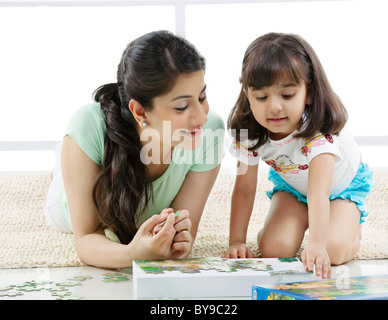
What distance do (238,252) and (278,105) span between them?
0.47 metres

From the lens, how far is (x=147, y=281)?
4.68 ft

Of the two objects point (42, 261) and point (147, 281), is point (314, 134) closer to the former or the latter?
point (147, 281)

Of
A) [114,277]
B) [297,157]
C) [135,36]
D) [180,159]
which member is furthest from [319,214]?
[135,36]

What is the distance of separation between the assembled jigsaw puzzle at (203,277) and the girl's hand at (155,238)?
0.04 meters

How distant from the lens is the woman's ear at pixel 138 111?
1668 mm

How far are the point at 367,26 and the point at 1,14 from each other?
90.9 inches

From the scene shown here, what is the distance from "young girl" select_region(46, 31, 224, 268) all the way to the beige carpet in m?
0.18

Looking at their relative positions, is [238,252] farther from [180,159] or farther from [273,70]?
[273,70]

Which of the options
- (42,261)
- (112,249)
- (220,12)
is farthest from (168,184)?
(220,12)

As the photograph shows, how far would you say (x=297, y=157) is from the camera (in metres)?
1.85

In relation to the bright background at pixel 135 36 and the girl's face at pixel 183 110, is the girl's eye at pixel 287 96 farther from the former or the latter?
the bright background at pixel 135 36

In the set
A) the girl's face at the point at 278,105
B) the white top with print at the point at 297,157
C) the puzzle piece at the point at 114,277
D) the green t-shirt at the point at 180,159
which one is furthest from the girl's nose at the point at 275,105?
the puzzle piece at the point at 114,277

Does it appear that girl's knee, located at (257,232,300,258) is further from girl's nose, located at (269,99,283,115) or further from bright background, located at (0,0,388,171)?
bright background, located at (0,0,388,171)

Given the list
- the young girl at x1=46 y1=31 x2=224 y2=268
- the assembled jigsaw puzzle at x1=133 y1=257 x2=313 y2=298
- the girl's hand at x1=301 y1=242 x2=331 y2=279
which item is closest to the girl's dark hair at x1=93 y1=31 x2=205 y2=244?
the young girl at x1=46 y1=31 x2=224 y2=268
